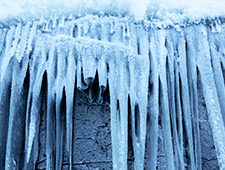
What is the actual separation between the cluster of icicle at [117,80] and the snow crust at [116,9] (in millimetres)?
45

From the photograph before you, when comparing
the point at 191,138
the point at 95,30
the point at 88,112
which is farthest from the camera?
the point at 88,112

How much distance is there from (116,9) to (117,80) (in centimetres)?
41

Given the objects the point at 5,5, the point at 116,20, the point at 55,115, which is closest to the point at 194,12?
the point at 116,20

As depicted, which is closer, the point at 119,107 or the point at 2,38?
the point at 119,107

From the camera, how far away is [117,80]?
1.41 metres

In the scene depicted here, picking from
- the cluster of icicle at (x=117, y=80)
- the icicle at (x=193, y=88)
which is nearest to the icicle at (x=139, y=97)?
the cluster of icicle at (x=117, y=80)

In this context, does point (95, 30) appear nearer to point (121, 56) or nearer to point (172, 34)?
point (121, 56)

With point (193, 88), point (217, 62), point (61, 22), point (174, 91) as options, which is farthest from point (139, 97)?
point (61, 22)

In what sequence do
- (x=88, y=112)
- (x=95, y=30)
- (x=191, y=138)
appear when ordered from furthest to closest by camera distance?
(x=88, y=112)
(x=95, y=30)
(x=191, y=138)

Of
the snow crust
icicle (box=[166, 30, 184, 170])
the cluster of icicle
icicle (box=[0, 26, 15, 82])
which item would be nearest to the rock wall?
the cluster of icicle

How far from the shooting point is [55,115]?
144cm

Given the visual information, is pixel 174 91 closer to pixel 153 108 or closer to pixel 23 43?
pixel 153 108

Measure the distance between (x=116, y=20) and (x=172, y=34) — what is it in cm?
Result: 33

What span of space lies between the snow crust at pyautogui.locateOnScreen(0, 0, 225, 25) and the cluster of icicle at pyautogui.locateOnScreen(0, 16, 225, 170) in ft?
0.15
